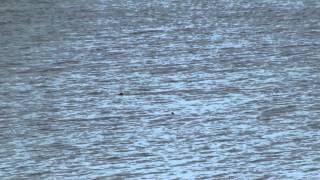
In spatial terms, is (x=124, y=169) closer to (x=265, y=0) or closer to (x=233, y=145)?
(x=233, y=145)

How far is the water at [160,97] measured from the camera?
3789 mm

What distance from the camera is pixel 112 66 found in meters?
5.91

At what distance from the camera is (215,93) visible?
509 cm

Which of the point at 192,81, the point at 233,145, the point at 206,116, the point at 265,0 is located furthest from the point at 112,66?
the point at 265,0

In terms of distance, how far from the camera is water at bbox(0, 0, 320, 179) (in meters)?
3.79

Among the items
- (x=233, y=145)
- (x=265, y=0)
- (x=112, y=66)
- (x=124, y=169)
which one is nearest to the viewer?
(x=124, y=169)

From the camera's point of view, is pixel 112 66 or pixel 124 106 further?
pixel 112 66

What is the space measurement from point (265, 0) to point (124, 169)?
22.0ft

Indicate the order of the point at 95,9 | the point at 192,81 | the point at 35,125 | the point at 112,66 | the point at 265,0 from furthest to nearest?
the point at 265,0 < the point at 95,9 < the point at 112,66 < the point at 192,81 < the point at 35,125

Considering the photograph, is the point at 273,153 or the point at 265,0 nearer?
the point at 273,153

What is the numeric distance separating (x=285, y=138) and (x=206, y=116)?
584 mm

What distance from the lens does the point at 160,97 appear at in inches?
197

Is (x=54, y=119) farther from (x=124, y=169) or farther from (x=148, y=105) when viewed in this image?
(x=124, y=169)

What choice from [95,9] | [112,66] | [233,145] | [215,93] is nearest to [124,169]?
[233,145]
